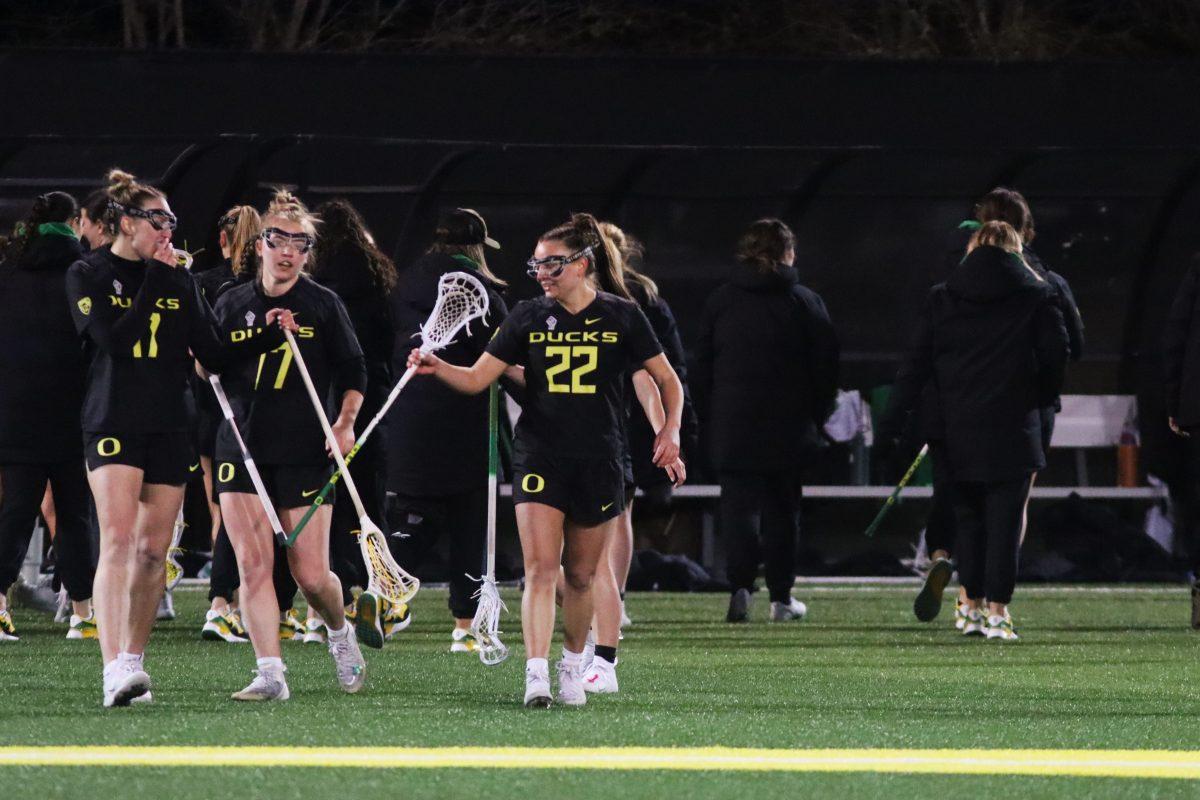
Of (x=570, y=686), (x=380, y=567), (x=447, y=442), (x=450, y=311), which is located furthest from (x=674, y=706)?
(x=447, y=442)

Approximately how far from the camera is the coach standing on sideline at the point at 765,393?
36.8 ft

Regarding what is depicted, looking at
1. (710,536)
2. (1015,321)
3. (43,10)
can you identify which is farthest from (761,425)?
(43,10)

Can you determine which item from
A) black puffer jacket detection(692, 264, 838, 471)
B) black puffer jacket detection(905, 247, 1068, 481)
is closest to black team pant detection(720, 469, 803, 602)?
black puffer jacket detection(692, 264, 838, 471)

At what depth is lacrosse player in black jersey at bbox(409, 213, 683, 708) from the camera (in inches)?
284

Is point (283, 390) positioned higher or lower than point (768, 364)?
lower

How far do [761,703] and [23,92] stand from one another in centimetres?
878

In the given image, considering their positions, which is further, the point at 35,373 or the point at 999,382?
the point at 999,382

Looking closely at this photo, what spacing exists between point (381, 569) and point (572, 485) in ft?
4.40

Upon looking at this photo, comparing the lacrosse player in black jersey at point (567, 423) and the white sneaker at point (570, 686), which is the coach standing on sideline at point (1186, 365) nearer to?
the lacrosse player in black jersey at point (567, 423)

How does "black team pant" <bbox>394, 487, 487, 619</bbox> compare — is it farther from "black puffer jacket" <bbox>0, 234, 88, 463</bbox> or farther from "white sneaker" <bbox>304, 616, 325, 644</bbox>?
"black puffer jacket" <bbox>0, 234, 88, 463</bbox>

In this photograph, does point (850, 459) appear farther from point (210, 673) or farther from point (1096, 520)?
point (210, 673)

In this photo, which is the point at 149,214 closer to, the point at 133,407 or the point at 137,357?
the point at 137,357

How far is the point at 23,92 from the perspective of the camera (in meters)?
14.6

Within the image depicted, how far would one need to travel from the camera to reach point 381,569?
328 inches
